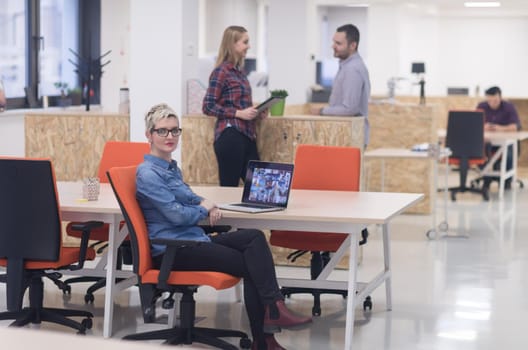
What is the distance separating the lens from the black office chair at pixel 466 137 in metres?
10.3

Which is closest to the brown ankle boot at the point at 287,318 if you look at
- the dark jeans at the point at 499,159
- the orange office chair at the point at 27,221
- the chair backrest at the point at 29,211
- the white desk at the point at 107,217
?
the white desk at the point at 107,217

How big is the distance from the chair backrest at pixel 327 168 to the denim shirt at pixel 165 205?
4.13ft

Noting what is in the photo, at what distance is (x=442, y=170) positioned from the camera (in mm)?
13602

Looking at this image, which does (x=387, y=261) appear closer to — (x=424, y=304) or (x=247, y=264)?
(x=424, y=304)

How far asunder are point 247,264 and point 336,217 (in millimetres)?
465

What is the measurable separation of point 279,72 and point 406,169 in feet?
5.44

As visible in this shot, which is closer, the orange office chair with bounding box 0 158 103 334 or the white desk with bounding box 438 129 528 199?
the orange office chair with bounding box 0 158 103 334

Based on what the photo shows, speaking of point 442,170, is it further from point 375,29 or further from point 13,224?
point 13,224

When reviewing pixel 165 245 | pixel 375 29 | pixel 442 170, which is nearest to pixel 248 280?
pixel 165 245

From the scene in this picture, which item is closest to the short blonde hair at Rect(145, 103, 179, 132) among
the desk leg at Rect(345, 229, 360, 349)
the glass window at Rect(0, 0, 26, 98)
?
the desk leg at Rect(345, 229, 360, 349)

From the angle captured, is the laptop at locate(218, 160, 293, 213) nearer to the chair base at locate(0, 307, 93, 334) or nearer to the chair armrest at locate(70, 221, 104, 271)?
the chair armrest at locate(70, 221, 104, 271)

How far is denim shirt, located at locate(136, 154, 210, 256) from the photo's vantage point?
4422 millimetres

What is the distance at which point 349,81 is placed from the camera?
687 centimetres

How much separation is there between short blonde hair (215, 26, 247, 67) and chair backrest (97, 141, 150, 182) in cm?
95
